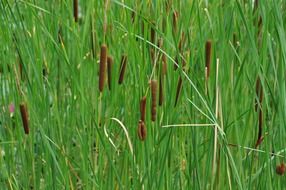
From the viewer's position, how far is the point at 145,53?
1.63 m

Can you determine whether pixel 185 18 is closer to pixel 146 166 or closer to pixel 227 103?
pixel 227 103

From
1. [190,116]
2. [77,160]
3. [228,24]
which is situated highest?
[228,24]

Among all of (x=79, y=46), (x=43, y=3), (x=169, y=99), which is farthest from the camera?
(x=43, y=3)

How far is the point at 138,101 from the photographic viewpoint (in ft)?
5.40

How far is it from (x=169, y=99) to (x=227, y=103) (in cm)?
20

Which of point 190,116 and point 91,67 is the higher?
point 91,67

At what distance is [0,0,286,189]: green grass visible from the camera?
1547mm

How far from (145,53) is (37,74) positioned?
0.26m

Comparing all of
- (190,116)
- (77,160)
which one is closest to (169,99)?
(190,116)

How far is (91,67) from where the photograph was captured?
1721mm

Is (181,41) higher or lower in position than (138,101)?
higher

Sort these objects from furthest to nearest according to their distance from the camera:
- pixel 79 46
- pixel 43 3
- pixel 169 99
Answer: pixel 43 3 → pixel 79 46 → pixel 169 99

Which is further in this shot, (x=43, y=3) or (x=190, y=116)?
(x=43, y=3)

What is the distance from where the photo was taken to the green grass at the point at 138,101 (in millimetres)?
1547
